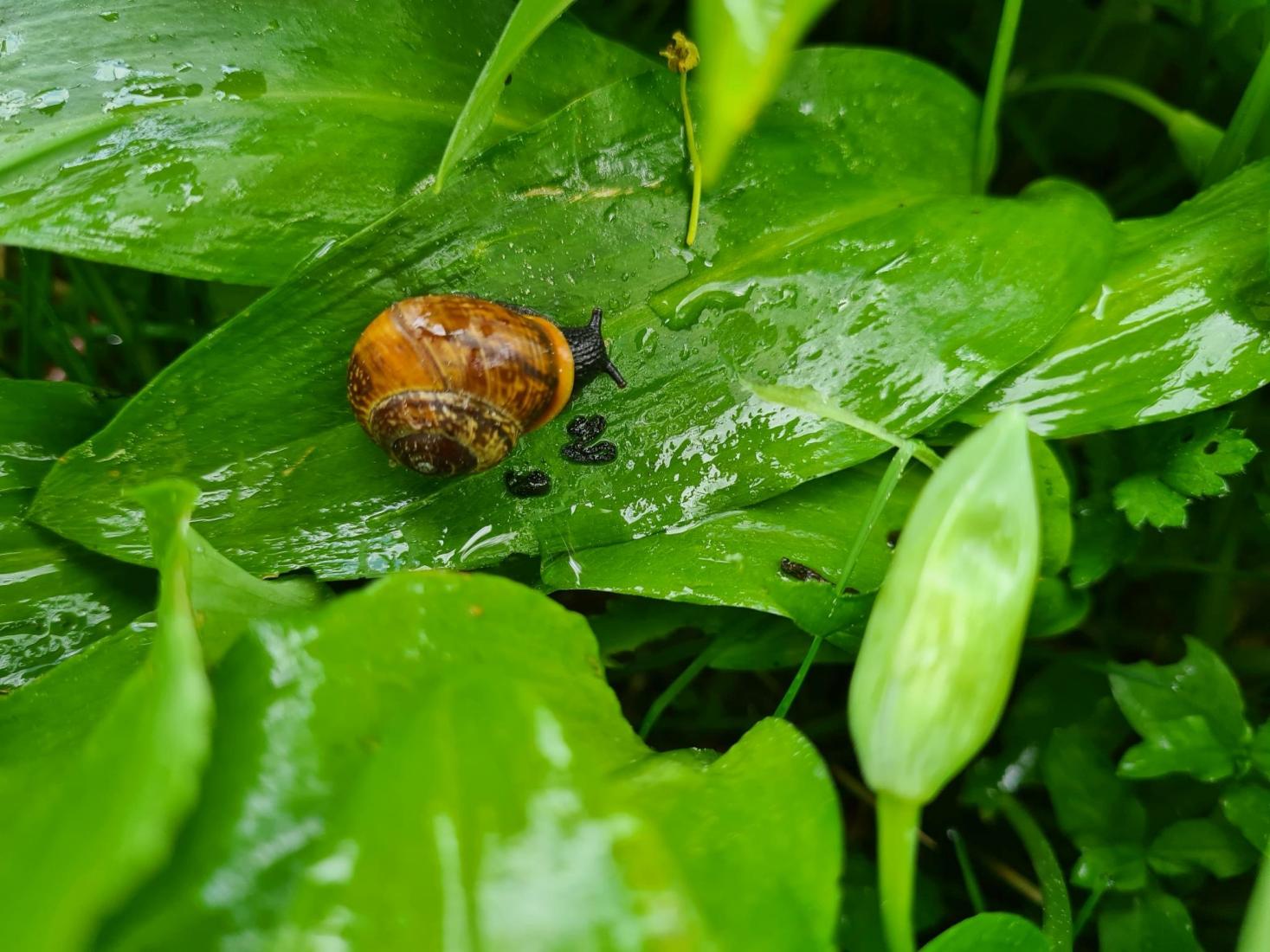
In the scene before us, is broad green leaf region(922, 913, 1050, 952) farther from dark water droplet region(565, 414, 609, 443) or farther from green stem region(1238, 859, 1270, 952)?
dark water droplet region(565, 414, 609, 443)

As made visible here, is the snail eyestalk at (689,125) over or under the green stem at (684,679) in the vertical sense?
over

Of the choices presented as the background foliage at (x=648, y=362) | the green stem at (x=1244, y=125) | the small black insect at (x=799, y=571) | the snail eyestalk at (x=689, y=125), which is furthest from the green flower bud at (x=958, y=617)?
the green stem at (x=1244, y=125)

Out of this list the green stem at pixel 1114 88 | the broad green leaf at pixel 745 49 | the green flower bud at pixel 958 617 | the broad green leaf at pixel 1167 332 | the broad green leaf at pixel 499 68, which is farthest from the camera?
the green stem at pixel 1114 88

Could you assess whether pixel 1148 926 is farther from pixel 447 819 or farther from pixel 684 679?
pixel 447 819

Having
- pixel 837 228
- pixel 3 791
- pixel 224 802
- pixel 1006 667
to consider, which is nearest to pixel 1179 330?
pixel 837 228

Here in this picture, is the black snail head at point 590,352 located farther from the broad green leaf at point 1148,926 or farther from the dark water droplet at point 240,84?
the broad green leaf at point 1148,926

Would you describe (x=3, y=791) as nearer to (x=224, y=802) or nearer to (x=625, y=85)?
(x=224, y=802)
